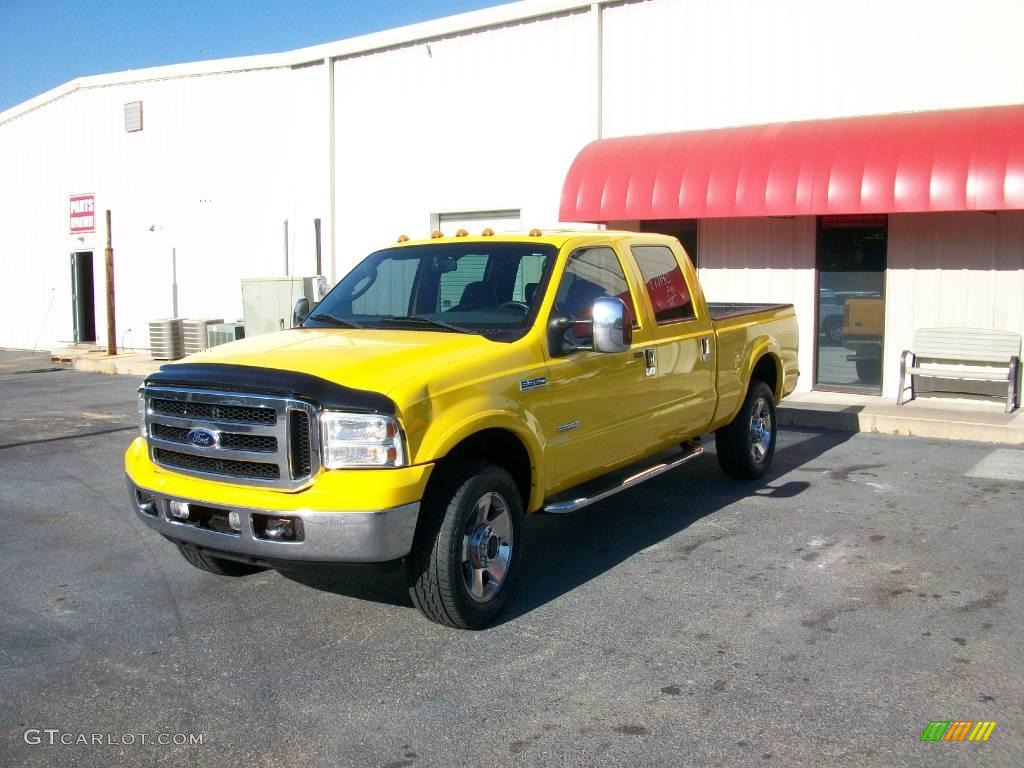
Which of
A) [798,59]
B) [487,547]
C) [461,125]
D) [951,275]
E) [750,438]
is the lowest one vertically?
[487,547]

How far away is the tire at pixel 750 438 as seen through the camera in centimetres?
809

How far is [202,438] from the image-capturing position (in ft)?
15.9

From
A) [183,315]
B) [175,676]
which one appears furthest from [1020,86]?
[183,315]

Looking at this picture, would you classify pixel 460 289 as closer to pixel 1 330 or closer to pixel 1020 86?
pixel 1020 86

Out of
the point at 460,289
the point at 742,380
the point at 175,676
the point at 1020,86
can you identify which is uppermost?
the point at 1020,86

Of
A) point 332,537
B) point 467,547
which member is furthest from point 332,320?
point 332,537

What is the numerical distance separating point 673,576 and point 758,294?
28.3ft

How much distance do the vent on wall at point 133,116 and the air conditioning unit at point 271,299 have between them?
6.81 metres

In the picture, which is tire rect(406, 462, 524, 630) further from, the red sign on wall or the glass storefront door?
the red sign on wall

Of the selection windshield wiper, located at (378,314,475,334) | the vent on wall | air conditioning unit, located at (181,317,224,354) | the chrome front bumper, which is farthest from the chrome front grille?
Result: the vent on wall

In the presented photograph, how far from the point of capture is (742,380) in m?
7.88

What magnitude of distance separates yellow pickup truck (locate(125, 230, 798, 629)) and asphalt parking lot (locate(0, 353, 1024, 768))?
1.21ft

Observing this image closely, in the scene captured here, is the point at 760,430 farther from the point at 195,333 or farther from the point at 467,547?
the point at 195,333

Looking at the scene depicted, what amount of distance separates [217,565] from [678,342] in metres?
3.28
